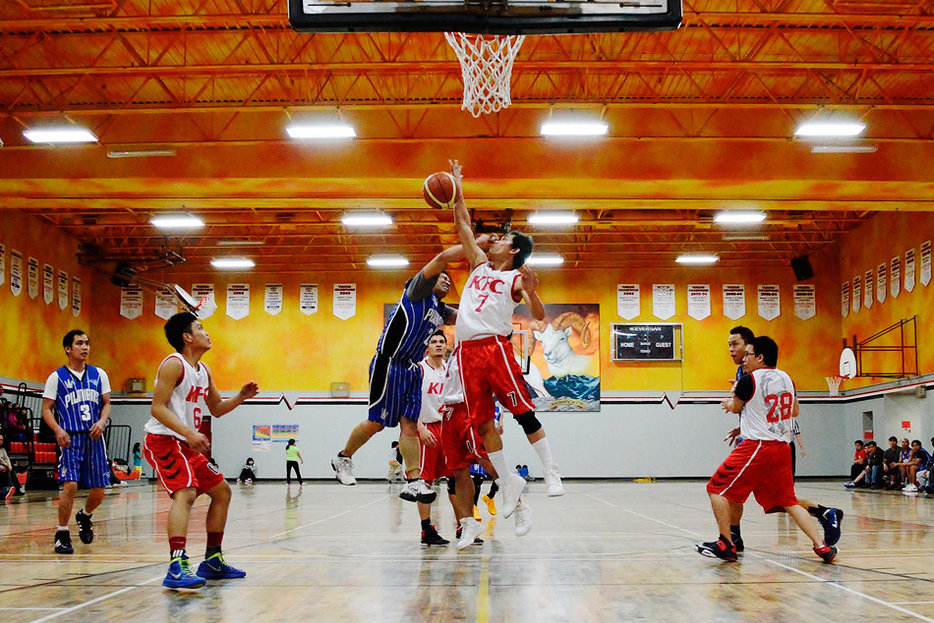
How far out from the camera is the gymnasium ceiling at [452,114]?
1592 cm

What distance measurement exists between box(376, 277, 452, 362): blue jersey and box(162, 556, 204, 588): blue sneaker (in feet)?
9.11

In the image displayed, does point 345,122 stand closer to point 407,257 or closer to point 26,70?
point 26,70

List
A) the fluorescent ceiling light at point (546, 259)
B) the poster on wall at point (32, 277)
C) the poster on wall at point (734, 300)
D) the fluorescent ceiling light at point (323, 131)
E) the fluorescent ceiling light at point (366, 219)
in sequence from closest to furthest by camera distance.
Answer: the fluorescent ceiling light at point (323, 131), the fluorescent ceiling light at point (366, 219), the poster on wall at point (32, 277), the fluorescent ceiling light at point (546, 259), the poster on wall at point (734, 300)

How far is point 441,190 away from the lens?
267 inches

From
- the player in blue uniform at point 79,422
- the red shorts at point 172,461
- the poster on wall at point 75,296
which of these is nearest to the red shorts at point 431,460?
the red shorts at point 172,461

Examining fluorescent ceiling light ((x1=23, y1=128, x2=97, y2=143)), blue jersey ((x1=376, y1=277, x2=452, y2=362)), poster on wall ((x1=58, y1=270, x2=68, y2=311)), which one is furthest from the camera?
poster on wall ((x1=58, y1=270, x2=68, y2=311))

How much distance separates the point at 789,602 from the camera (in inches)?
183

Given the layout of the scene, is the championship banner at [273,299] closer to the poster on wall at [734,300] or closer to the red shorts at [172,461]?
the poster on wall at [734,300]

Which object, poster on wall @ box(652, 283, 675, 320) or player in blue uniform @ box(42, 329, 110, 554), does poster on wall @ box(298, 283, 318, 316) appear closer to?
poster on wall @ box(652, 283, 675, 320)

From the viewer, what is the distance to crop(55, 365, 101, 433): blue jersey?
780 cm

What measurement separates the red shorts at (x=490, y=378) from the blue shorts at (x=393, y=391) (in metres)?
1.40

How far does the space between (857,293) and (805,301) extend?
6.64 ft

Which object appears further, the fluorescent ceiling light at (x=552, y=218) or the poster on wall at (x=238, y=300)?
the poster on wall at (x=238, y=300)

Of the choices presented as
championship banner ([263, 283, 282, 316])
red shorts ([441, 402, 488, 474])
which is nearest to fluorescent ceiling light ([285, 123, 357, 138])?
red shorts ([441, 402, 488, 474])
